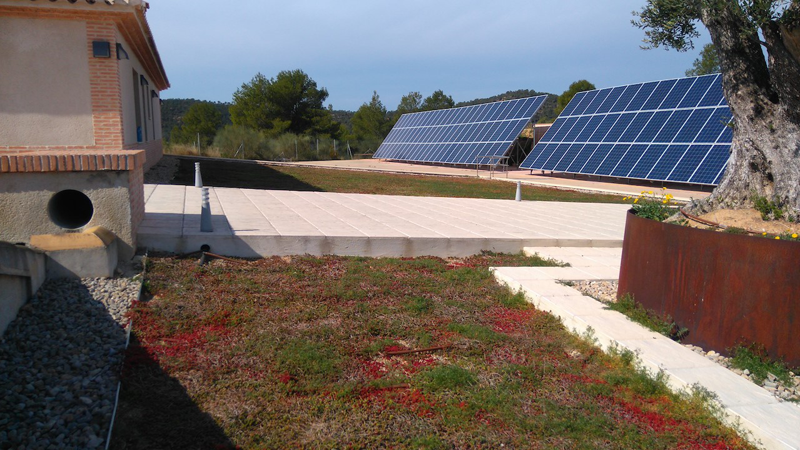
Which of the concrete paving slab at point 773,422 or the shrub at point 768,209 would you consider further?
the shrub at point 768,209

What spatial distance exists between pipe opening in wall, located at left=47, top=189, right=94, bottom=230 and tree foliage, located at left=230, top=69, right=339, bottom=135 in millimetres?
37704

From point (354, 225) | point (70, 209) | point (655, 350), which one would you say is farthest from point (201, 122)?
point (655, 350)

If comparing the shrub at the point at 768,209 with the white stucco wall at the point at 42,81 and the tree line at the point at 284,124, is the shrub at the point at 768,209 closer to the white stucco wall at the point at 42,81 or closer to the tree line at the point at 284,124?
the white stucco wall at the point at 42,81

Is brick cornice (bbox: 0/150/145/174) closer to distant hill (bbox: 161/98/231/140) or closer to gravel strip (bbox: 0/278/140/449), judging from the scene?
gravel strip (bbox: 0/278/140/449)

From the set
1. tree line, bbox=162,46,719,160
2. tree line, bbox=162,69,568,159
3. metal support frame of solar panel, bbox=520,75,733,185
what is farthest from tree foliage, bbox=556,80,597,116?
metal support frame of solar panel, bbox=520,75,733,185

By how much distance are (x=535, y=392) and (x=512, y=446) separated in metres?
0.70

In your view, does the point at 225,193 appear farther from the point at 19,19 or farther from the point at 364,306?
the point at 364,306

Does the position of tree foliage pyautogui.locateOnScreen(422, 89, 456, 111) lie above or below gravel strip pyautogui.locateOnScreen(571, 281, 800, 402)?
above

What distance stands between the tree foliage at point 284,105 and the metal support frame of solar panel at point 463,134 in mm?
7702

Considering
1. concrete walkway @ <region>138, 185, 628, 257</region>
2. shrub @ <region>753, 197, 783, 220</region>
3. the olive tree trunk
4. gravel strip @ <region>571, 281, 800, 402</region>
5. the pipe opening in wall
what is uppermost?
the olive tree trunk

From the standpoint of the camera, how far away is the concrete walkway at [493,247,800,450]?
3.21 meters

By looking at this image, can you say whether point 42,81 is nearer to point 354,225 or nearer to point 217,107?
point 354,225

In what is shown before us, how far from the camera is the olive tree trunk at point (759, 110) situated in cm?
462

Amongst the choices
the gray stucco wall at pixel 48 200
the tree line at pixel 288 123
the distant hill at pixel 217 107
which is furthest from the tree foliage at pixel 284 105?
the gray stucco wall at pixel 48 200
